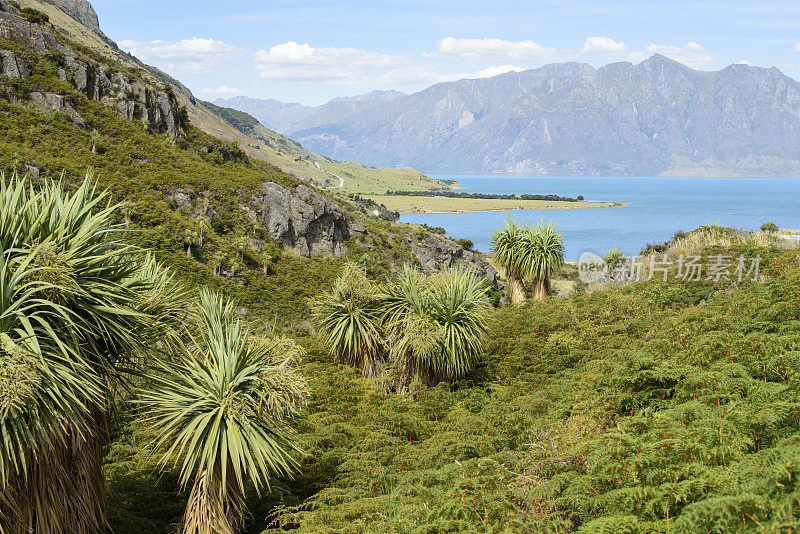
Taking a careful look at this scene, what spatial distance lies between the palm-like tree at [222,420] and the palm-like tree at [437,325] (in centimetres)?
526

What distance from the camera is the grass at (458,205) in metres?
172

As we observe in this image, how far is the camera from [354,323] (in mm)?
14500

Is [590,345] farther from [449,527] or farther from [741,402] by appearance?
[449,527]

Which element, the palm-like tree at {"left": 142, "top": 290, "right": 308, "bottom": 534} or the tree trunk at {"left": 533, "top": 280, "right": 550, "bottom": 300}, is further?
the tree trunk at {"left": 533, "top": 280, "right": 550, "bottom": 300}

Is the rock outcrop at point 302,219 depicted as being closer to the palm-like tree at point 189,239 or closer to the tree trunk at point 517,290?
the palm-like tree at point 189,239

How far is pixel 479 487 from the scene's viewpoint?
5.89 m

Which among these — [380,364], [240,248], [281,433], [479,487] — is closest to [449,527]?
[479,487]

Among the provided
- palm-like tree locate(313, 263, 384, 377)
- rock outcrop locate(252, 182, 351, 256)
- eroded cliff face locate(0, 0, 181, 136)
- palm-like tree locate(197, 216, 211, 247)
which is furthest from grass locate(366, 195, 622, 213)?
palm-like tree locate(313, 263, 384, 377)

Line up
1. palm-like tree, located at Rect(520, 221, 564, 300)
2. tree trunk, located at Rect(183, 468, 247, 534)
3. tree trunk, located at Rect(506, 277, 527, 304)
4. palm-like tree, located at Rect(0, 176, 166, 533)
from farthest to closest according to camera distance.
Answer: tree trunk, located at Rect(506, 277, 527, 304)
palm-like tree, located at Rect(520, 221, 564, 300)
tree trunk, located at Rect(183, 468, 247, 534)
palm-like tree, located at Rect(0, 176, 166, 533)

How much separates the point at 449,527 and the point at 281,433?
326 centimetres

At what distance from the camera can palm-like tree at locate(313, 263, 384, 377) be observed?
14.5 m

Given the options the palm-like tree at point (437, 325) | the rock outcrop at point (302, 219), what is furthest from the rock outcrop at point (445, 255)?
the palm-like tree at point (437, 325)

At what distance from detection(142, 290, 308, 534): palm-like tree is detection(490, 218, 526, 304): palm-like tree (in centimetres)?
1619

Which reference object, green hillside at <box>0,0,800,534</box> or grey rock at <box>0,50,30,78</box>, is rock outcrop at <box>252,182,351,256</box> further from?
green hillside at <box>0,0,800,534</box>
